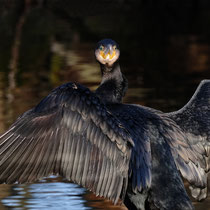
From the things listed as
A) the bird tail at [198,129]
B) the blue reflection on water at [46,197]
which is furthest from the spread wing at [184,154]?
the blue reflection on water at [46,197]

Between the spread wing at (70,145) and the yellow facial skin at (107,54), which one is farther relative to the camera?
the yellow facial skin at (107,54)

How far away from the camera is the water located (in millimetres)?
7875

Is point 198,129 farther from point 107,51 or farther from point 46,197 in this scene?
point 46,197

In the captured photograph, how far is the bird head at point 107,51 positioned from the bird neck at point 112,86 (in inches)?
2.8

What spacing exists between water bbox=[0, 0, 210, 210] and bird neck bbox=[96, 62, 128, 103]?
121 cm

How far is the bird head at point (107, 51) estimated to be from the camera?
670cm

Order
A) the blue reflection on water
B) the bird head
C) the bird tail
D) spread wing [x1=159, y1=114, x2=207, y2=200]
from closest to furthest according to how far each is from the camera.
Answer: spread wing [x1=159, y1=114, x2=207, y2=200] < the bird tail < the bird head < the blue reflection on water

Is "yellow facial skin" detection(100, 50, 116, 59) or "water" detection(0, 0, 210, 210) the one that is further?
"water" detection(0, 0, 210, 210)

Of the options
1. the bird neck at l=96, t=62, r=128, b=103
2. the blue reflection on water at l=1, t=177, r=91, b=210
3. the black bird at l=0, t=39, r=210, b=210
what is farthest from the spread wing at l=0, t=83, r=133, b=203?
the blue reflection on water at l=1, t=177, r=91, b=210

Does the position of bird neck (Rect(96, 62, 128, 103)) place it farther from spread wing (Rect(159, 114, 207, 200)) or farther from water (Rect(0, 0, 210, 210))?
water (Rect(0, 0, 210, 210))

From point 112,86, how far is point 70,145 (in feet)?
4.09

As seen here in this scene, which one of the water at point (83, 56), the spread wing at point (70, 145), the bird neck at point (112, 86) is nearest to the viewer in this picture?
the spread wing at point (70, 145)

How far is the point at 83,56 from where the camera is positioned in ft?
58.7

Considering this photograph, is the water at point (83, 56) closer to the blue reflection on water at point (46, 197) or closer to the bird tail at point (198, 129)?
the blue reflection on water at point (46, 197)
